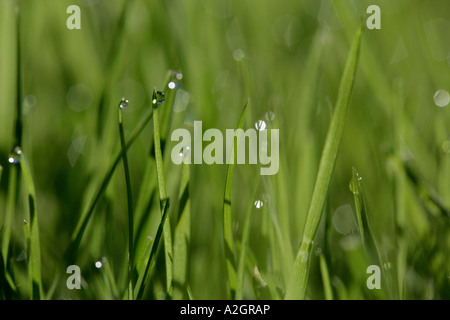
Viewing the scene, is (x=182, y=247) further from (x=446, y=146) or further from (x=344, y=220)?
(x=446, y=146)

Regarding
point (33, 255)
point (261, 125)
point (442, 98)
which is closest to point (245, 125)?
point (261, 125)

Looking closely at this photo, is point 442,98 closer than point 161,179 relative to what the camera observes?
No

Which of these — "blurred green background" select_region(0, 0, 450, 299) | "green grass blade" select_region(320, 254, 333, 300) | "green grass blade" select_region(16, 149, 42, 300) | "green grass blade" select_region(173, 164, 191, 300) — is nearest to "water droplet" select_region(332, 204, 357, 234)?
"blurred green background" select_region(0, 0, 450, 299)

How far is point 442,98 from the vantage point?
0.84 meters

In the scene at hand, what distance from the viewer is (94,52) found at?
0.95 metres

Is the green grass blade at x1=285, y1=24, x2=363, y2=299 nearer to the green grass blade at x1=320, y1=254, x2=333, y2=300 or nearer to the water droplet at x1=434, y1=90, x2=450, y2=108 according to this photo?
the green grass blade at x1=320, y1=254, x2=333, y2=300

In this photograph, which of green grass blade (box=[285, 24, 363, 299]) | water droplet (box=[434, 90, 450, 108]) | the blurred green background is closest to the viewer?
green grass blade (box=[285, 24, 363, 299])

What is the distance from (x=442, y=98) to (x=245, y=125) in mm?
424

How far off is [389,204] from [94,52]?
643 mm

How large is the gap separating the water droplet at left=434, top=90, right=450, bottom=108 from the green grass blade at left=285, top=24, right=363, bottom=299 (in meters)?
0.42

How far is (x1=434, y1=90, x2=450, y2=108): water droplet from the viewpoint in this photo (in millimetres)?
821
